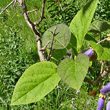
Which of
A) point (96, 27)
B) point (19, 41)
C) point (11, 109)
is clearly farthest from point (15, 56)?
point (96, 27)

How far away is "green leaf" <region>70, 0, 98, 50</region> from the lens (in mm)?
511

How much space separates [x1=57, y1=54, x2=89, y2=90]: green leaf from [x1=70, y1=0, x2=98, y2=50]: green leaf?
0.08m

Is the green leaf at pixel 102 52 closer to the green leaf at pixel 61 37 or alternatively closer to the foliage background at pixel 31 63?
the green leaf at pixel 61 37

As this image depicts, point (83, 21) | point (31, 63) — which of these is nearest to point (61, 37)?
point (83, 21)

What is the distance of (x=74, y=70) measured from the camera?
0.45m

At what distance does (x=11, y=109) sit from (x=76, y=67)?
72.3 inches

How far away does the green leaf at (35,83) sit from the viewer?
45cm

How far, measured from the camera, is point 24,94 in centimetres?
45

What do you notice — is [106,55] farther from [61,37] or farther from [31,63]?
[31,63]

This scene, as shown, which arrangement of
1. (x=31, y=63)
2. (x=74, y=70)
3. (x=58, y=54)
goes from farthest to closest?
1. (x=31, y=63)
2. (x=58, y=54)
3. (x=74, y=70)

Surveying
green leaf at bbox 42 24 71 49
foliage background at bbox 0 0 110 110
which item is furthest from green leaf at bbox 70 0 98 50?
foliage background at bbox 0 0 110 110

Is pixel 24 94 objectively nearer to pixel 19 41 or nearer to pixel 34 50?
pixel 19 41

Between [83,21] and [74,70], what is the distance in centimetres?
12

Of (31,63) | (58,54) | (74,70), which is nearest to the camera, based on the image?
(74,70)
